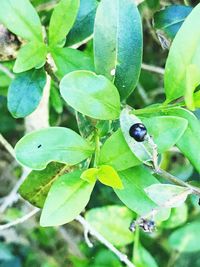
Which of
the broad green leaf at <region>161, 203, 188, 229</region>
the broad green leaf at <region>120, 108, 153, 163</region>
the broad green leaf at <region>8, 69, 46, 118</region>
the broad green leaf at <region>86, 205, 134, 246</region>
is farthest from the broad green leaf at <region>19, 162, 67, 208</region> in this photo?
the broad green leaf at <region>161, 203, 188, 229</region>

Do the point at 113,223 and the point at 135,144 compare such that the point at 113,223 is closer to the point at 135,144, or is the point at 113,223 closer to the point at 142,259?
the point at 142,259

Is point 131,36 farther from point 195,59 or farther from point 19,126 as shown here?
point 19,126

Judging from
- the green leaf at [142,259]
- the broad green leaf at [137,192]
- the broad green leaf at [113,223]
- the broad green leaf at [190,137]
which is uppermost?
the broad green leaf at [190,137]

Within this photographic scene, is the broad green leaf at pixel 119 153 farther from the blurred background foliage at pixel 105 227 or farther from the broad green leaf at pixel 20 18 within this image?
the blurred background foliage at pixel 105 227

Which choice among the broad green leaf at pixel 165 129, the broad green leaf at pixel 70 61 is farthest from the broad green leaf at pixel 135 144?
the broad green leaf at pixel 70 61

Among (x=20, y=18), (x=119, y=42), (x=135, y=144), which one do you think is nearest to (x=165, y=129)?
(x=135, y=144)

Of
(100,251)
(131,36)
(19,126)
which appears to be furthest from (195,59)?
(19,126)
